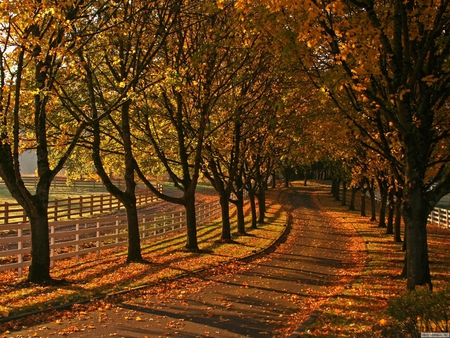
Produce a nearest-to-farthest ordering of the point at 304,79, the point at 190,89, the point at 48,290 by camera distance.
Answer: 1. the point at 48,290
2. the point at 304,79
3. the point at 190,89

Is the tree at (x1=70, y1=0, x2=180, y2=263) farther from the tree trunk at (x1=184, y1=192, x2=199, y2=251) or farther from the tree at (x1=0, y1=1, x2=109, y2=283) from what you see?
the tree trunk at (x1=184, y1=192, x2=199, y2=251)

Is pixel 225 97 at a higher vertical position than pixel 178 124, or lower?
higher

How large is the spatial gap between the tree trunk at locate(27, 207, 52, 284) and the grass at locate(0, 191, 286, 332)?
401 millimetres

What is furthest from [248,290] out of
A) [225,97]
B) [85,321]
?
[225,97]

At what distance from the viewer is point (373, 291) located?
1124 centimetres

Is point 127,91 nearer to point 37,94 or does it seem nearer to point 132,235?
point 37,94

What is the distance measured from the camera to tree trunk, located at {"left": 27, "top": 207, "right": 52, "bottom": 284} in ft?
38.6

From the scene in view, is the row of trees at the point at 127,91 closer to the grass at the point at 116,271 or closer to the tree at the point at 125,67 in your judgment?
the tree at the point at 125,67

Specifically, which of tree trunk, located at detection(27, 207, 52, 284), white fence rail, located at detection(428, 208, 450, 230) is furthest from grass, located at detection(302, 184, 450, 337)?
white fence rail, located at detection(428, 208, 450, 230)

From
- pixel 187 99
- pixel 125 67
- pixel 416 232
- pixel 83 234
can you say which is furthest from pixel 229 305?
pixel 83 234

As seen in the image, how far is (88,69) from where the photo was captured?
547 inches

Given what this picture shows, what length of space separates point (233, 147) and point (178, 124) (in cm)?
457

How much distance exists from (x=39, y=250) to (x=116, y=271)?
2564mm

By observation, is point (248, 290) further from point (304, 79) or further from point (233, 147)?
point (233, 147)
